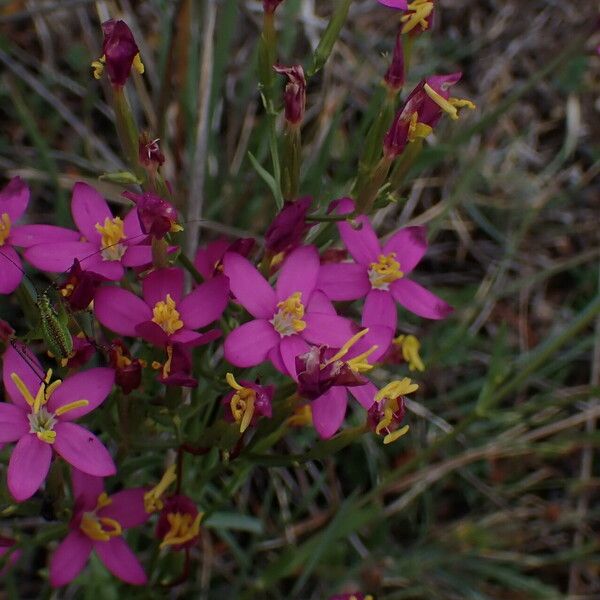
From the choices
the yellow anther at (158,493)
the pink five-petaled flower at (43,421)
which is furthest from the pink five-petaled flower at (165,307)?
the yellow anther at (158,493)

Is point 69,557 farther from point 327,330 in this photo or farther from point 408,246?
point 408,246

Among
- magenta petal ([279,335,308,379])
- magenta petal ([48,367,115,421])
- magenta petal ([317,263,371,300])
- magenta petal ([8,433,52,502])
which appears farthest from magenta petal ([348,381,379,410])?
magenta petal ([8,433,52,502])

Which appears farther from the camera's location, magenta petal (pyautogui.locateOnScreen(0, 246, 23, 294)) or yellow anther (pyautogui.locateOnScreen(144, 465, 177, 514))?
yellow anther (pyautogui.locateOnScreen(144, 465, 177, 514))

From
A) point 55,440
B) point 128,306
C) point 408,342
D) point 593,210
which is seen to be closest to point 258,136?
point 408,342

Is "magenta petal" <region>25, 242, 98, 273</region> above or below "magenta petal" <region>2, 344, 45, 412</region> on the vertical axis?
above

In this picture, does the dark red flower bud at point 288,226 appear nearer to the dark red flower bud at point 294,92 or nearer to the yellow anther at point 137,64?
the dark red flower bud at point 294,92

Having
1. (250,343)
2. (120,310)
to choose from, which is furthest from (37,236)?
(250,343)

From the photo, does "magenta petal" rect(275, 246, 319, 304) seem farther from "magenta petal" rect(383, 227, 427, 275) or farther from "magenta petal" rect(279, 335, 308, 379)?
"magenta petal" rect(383, 227, 427, 275)
